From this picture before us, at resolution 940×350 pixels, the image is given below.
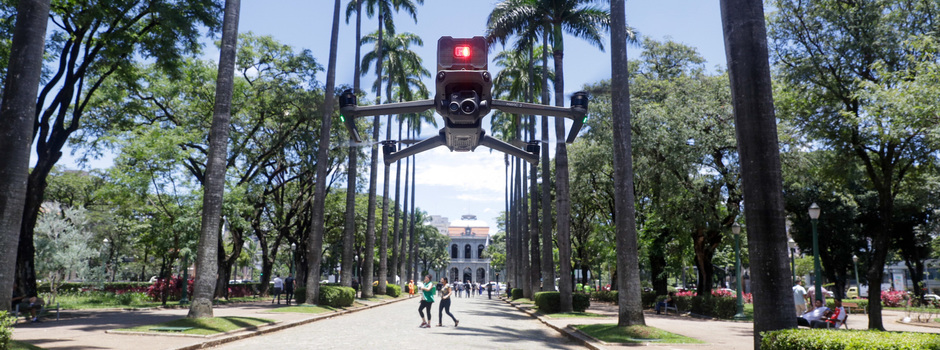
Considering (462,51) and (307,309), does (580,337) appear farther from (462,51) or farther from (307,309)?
(307,309)

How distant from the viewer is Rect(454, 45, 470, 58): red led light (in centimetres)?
462

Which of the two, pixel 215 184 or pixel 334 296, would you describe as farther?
pixel 334 296

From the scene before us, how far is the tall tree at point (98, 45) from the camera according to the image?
19.1 metres

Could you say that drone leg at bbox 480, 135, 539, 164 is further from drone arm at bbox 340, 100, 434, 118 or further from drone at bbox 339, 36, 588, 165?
drone arm at bbox 340, 100, 434, 118

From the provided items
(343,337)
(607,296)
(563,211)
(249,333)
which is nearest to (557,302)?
(563,211)

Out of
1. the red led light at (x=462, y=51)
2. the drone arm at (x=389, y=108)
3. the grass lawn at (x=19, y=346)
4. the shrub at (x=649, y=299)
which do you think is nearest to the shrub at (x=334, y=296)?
the grass lawn at (x=19, y=346)

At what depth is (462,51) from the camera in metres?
4.63

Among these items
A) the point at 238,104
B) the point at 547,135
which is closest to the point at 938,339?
the point at 547,135

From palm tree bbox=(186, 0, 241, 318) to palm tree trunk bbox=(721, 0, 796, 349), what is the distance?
1201 cm

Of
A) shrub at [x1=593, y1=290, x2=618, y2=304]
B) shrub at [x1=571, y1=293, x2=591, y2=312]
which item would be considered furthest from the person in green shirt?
shrub at [x1=593, y1=290, x2=618, y2=304]

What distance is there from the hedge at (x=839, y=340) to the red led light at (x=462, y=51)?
486cm

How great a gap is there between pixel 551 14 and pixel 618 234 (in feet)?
37.1

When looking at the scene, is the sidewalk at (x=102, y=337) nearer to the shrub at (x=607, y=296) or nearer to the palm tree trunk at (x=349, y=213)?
the palm tree trunk at (x=349, y=213)

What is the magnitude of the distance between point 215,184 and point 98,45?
9.22 m
